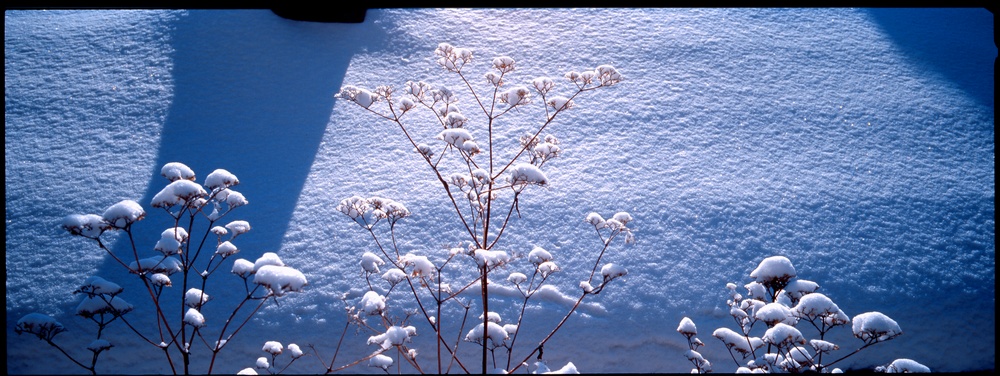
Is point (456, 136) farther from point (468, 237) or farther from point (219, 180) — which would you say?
point (468, 237)

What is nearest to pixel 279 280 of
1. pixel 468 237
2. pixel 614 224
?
pixel 614 224

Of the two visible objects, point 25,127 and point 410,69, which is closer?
point 25,127

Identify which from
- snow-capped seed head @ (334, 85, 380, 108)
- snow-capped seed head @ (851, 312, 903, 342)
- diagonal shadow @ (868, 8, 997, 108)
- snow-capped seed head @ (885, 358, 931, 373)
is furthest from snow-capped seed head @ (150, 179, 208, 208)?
diagonal shadow @ (868, 8, 997, 108)

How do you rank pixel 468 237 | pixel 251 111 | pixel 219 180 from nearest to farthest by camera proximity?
pixel 219 180 < pixel 468 237 < pixel 251 111

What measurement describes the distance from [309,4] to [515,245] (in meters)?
3.29

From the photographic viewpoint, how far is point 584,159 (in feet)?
13.3

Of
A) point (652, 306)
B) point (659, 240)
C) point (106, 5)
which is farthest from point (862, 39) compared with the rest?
point (106, 5)

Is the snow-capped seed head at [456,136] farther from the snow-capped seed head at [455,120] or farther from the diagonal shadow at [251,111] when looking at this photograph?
the diagonal shadow at [251,111]

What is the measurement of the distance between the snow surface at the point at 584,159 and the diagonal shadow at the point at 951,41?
26 mm

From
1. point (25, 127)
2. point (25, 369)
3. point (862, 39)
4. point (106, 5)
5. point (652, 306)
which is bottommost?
point (25, 369)

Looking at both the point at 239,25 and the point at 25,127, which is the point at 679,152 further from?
the point at 25,127

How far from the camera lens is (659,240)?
3365 millimetres

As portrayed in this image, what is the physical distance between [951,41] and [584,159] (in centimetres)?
377

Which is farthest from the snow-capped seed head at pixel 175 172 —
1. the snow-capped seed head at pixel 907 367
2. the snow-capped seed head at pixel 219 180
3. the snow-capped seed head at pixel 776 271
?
the snow-capped seed head at pixel 907 367
